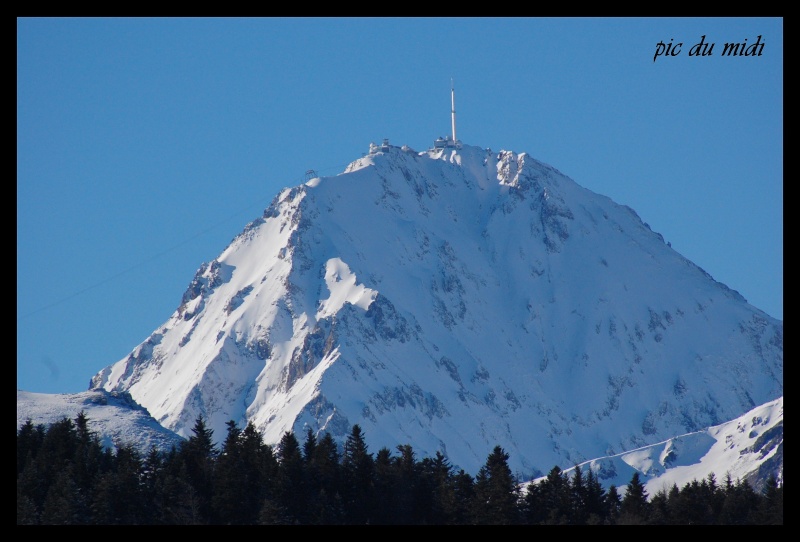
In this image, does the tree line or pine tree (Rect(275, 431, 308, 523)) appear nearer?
the tree line

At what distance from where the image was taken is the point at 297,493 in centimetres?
9894

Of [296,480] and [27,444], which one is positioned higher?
[27,444]

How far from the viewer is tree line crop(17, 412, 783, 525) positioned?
3767 inches

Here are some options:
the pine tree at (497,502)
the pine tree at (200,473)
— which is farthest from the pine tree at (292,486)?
the pine tree at (497,502)

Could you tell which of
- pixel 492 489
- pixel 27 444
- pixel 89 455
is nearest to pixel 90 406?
pixel 27 444

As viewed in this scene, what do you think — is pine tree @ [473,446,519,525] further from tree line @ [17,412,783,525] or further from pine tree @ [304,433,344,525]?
pine tree @ [304,433,344,525]

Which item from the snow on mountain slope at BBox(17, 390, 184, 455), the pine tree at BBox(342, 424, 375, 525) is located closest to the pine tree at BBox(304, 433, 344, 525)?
the pine tree at BBox(342, 424, 375, 525)
